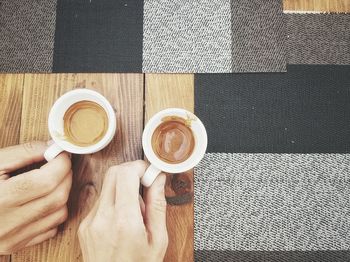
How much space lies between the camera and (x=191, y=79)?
0.79 m

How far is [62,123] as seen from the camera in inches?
27.8

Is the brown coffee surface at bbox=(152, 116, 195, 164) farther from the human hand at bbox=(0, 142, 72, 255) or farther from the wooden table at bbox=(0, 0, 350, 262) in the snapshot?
the human hand at bbox=(0, 142, 72, 255)

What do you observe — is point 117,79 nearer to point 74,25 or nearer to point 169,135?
point 169,135

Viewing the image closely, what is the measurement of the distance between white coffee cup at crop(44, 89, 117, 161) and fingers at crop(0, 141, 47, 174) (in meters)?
0.04

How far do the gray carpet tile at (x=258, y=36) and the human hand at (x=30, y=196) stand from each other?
0.55 meters

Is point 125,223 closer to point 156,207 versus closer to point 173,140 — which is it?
point 156,207

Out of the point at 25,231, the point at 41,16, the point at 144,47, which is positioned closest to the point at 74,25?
the point at 41,16

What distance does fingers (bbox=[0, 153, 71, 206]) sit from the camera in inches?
26.0

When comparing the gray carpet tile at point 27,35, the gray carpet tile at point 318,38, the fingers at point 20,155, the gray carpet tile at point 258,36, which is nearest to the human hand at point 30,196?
the fingers at point 20,155

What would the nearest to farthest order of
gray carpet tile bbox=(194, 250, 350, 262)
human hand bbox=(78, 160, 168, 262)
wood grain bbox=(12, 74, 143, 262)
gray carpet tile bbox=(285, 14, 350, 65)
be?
human hand bbox=(78, 160, 168, 262)
wood grain bbox=(12, 74, 143, 262)
gray carpet tile bbox=(194, 250, 350, 262)
gray carpet tile bbox=(285, 14, 350, 65)

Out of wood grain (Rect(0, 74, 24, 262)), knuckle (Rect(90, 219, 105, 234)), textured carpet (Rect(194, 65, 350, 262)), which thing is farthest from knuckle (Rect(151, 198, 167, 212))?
wood grain (Rect(0, 74, 24, 262))

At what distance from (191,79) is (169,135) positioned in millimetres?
147

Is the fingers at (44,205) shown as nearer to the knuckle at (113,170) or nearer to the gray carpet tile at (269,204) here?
the knuckle at (113,170)

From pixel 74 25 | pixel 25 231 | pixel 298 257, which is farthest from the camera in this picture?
pixel 74 25
